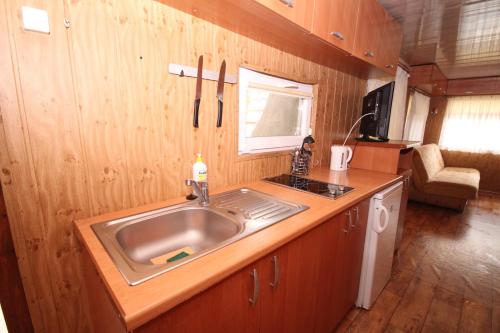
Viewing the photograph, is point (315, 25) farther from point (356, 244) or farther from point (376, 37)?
point (356, 244)

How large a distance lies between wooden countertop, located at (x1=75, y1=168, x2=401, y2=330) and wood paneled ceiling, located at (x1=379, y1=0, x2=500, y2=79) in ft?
5.97

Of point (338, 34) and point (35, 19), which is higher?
point (338, 34)

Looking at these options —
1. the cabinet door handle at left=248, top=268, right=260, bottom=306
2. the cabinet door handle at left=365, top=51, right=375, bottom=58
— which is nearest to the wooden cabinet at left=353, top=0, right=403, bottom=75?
the cabinet door handle at left=365, top=51, right=375, bottom=58

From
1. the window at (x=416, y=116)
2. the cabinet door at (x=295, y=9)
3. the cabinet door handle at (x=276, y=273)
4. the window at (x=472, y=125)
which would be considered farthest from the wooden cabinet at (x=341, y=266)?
the window at (x=472, y=125)

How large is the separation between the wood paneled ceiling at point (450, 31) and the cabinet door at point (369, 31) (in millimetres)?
237

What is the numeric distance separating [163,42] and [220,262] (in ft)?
3.04

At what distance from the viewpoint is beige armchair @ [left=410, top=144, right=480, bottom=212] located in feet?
11.3

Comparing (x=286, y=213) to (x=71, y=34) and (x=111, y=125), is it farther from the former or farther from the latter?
(x=71, y=34)

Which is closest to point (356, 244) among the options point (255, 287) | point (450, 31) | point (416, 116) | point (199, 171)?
point (255, 287)

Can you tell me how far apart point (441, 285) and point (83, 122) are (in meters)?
2.67

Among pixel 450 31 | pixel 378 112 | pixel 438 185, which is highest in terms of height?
pixel 450 31

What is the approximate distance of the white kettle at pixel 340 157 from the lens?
6.45 feet

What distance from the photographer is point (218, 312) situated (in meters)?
0.68

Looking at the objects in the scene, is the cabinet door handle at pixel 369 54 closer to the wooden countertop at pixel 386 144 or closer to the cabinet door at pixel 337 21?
the cabinet door at pixel 337 21
